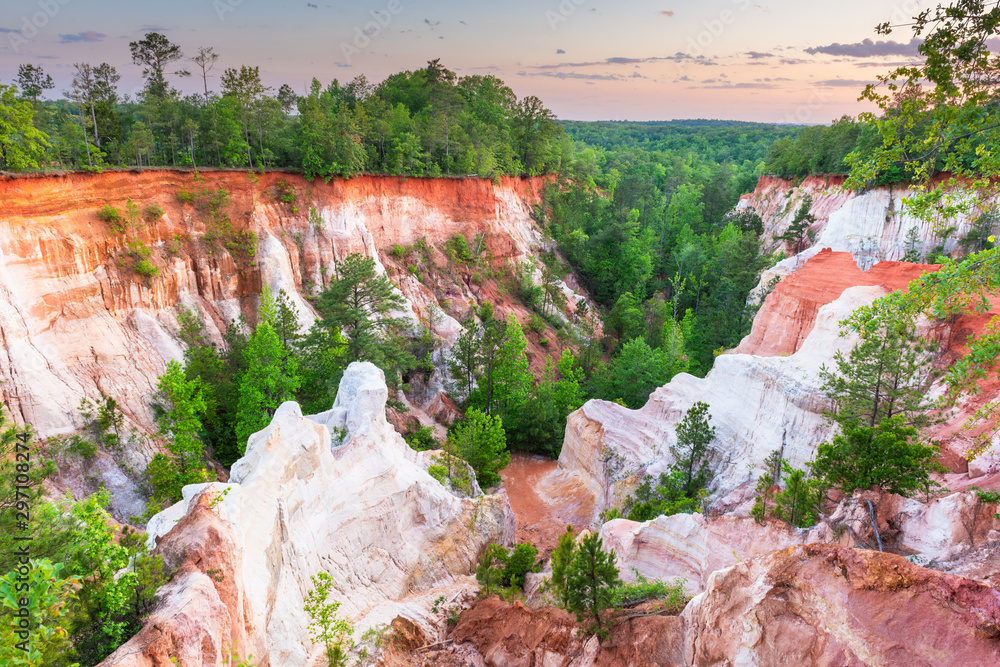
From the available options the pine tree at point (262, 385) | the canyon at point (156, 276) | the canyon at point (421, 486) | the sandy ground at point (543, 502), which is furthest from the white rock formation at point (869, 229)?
the pine tree at point (262, 385)

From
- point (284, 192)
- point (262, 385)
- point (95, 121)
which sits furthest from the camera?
point (284, 192)

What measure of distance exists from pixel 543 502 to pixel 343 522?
47.5 ft

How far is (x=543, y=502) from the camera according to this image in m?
27.6

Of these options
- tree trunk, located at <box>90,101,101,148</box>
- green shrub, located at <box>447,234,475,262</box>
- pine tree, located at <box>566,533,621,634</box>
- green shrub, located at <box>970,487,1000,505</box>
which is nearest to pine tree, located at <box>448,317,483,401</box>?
green shrub, located at <box>447,234,475,262</box>

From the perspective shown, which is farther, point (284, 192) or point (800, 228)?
point (800, 228)

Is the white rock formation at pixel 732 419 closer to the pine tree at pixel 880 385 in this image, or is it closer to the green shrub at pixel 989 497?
the pine tree at pixel 880 385

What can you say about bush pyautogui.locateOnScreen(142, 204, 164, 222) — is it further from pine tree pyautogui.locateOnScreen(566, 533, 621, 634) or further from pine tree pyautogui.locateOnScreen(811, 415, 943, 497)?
pine tree pyautogui.locateOnScreen(811, 415, 943, 497)

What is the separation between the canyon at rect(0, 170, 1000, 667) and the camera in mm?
8164

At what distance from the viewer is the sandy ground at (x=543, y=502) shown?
2334 cm

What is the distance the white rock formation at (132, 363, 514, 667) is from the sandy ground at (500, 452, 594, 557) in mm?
4119

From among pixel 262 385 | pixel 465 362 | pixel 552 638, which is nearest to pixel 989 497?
pixel 552 638

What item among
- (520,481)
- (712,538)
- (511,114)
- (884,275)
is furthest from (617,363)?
(511,114)

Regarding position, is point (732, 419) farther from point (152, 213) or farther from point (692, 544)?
point (152, 213)

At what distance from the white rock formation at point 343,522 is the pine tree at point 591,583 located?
4787mm
